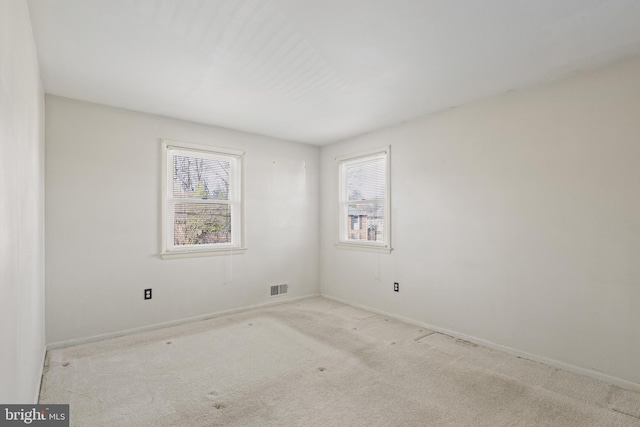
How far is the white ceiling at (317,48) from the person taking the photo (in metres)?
1.87

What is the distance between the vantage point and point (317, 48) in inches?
89.2

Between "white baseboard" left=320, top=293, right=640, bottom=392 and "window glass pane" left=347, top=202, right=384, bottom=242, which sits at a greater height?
"window glass pane" left=347, top=202, right=384, bottom=242

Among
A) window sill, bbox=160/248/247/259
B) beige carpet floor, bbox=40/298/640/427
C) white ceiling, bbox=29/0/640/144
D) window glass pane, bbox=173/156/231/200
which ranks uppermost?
white ceiling, bbox=29/0/640/144

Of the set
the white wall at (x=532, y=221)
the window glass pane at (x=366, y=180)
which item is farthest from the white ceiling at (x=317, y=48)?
the window glass pane at (x=366, y=180)

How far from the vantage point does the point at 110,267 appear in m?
3.36

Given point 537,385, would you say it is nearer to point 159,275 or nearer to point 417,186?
point 417,186

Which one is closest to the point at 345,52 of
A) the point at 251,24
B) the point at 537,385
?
the point at 251,24

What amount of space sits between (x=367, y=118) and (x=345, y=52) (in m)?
1.54

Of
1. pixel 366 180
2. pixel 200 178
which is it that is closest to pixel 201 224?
pixel 200 178

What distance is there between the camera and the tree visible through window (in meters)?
3.82

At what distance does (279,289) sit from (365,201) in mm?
1767

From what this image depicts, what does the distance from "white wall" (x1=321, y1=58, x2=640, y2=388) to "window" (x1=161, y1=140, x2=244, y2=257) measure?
210cm

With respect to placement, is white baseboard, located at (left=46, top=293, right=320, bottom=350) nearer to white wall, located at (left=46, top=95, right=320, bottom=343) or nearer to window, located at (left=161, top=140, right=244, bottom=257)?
white wall, located at (left=46, top=95, right=320, bottom=343)
